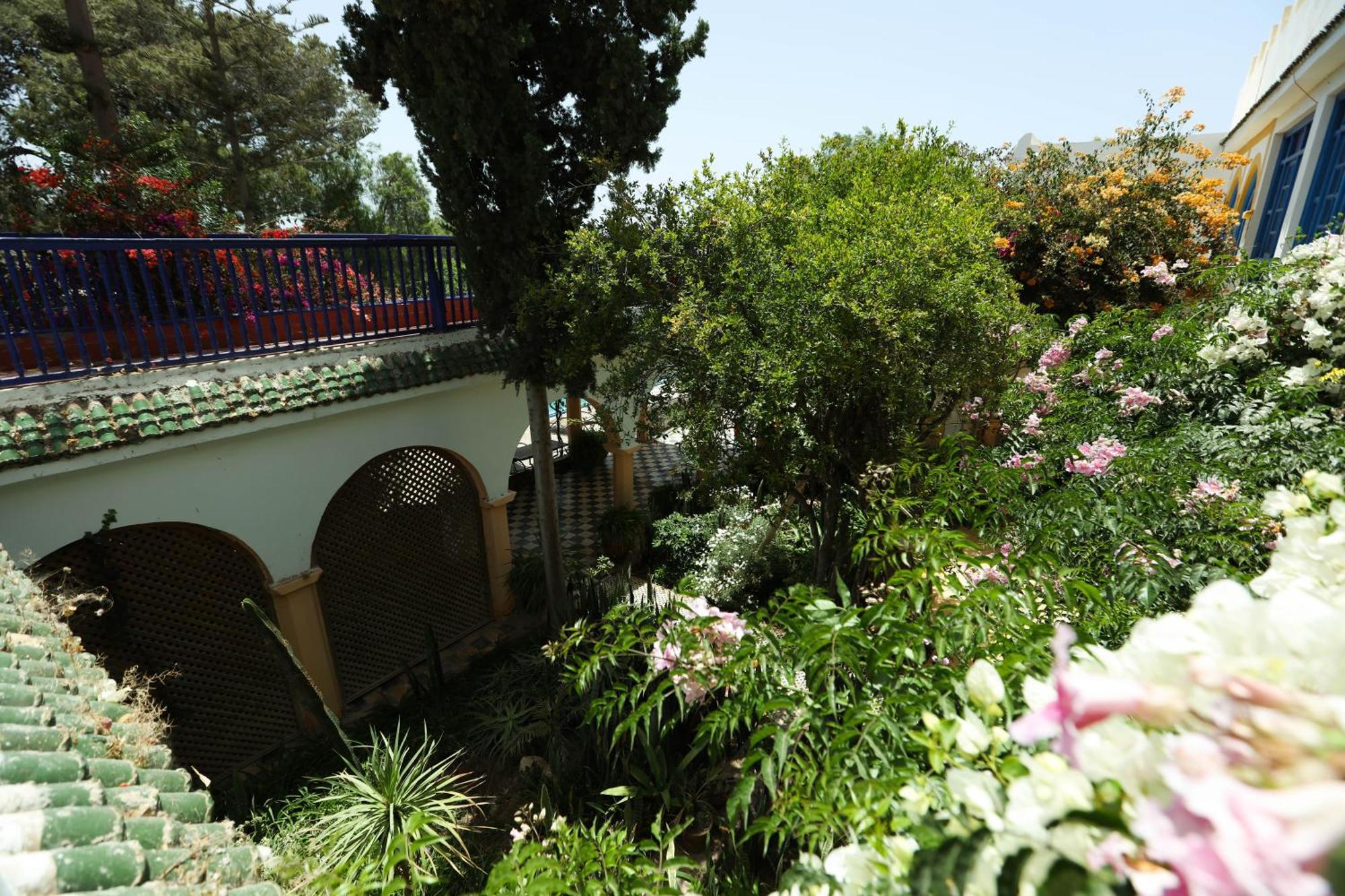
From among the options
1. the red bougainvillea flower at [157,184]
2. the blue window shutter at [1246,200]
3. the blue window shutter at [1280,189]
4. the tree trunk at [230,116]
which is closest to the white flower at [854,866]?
the red bougainvillea flower at [157,184]

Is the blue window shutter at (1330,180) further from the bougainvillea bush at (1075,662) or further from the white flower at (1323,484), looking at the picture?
the white flower at (1323,484)

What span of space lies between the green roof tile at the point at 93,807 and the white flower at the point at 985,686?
5.61 ft

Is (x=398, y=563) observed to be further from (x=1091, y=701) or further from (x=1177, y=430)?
(x=1091, y=701)

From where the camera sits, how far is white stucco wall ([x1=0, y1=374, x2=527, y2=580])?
13.9 ft

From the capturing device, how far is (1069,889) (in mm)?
667

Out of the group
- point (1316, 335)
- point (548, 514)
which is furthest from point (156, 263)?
point (1316, 335)

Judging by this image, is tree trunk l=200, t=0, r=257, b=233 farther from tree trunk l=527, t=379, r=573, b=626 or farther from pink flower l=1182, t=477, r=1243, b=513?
pink flower l=1182, t=477, r=1243, b=513

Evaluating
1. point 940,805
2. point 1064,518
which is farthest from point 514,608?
point 940,805

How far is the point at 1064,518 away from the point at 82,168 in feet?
31.2

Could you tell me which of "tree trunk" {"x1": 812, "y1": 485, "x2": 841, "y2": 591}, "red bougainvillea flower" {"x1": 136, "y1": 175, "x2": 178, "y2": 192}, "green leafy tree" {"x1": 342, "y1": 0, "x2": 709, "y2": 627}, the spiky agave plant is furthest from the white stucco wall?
"tree trunk" {"x1": 812, "y1": 485, "x2": 841, "y2": 591}

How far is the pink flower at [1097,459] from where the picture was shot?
3.89m

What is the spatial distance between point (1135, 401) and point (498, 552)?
6714 mm

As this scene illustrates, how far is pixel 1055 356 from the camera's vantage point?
5.88 metres

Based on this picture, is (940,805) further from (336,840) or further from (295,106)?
(295,106)
